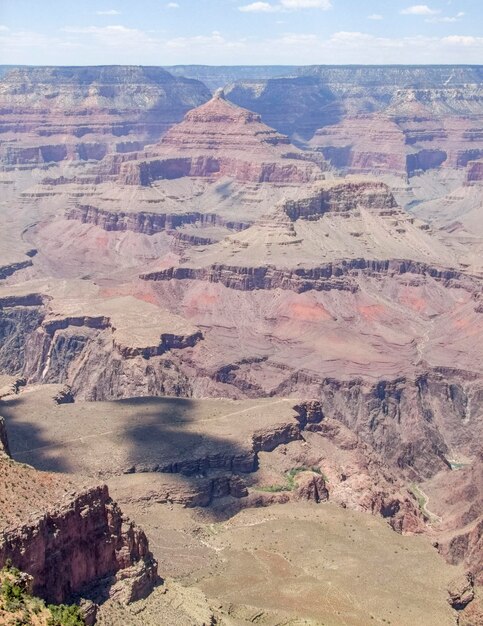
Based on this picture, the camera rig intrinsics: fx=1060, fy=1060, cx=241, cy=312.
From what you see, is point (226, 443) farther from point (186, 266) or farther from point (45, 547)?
point (186, 266)

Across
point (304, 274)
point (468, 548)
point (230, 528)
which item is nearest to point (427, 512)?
point (468, 548)

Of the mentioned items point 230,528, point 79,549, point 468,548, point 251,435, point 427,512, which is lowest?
point 427,512

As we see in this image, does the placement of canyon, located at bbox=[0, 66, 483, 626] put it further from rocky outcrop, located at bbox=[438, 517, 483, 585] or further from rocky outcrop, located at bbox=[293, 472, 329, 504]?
rocky outcrop, located at bbox=[438, 517, 483, 585]

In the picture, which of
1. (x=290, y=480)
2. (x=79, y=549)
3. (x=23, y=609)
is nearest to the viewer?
(x=23, y=609)

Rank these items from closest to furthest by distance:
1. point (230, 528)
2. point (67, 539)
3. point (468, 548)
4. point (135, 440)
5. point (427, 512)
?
1. point (67, 539)
2. point (230, 528)
3. point (468, 548)
4. point (135, 440)
5. point (427, 512)

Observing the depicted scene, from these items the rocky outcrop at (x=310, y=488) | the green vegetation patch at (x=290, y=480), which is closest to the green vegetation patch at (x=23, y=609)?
the green vegetation patch at (x=290, y=480)

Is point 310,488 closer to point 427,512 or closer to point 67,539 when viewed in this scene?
point 427,512

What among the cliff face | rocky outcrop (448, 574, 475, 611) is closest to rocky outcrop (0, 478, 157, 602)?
the cliff face

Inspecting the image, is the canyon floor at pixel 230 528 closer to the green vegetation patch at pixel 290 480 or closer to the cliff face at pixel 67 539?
the green vegetation patch at pixel 290 480

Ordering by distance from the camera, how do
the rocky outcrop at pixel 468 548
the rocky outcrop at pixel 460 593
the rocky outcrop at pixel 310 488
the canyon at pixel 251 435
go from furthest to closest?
the rocky outcrop at pixel 310 488, the rocky outcrop at pixel 468 548, the rocky outcrop at pixel 460 593, the canyon at pixel 251 435

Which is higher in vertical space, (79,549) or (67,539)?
(67,539)

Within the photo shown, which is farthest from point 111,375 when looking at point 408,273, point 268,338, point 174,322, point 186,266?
point 408,273
